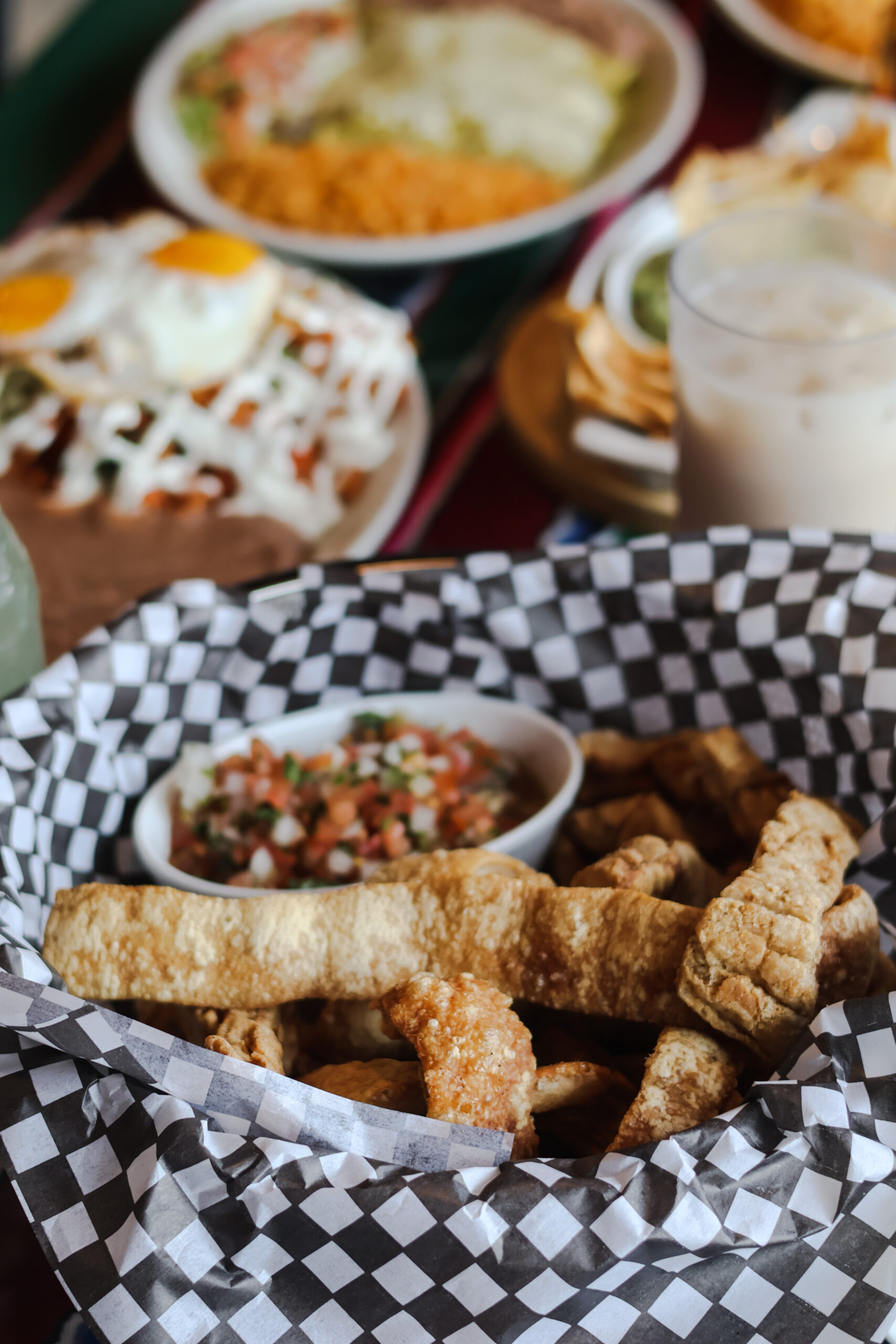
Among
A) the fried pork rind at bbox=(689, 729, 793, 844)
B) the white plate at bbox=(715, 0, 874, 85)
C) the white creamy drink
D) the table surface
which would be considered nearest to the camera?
the fried pork rind at bbox=(689, 729, 793, 844)

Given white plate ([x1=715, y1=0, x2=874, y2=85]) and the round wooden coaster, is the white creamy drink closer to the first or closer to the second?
the round wooden coaster

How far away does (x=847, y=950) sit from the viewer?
93 centimetres

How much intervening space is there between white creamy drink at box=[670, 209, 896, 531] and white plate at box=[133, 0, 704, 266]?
73 centimetres

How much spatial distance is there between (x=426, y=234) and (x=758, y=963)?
1.83m

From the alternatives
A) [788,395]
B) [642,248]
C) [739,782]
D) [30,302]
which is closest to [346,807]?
[739,782]

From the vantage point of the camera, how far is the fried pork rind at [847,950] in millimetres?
921

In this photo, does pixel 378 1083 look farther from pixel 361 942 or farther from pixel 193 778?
pixel 193 778

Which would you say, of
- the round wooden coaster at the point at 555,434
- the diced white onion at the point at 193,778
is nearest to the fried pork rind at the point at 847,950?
the diced white onion at the point at 193,778

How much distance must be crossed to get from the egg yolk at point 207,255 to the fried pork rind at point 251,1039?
51.7 inches

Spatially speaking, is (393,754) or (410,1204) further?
(393,754)

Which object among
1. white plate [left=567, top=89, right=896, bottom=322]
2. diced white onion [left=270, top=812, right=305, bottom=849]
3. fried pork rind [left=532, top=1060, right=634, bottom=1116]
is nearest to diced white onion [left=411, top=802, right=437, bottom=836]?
diced white onion [left=270, top=812, right=305, bottom=849]

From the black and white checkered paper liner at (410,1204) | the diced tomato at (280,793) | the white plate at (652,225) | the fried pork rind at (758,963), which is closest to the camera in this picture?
the black and white checkered paper liner at (410,1204)

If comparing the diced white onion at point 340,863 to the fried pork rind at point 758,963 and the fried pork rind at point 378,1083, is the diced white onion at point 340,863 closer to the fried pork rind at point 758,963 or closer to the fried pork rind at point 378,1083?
the fried pork rind at point 378,1083

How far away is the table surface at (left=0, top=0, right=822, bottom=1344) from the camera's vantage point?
186 cm
